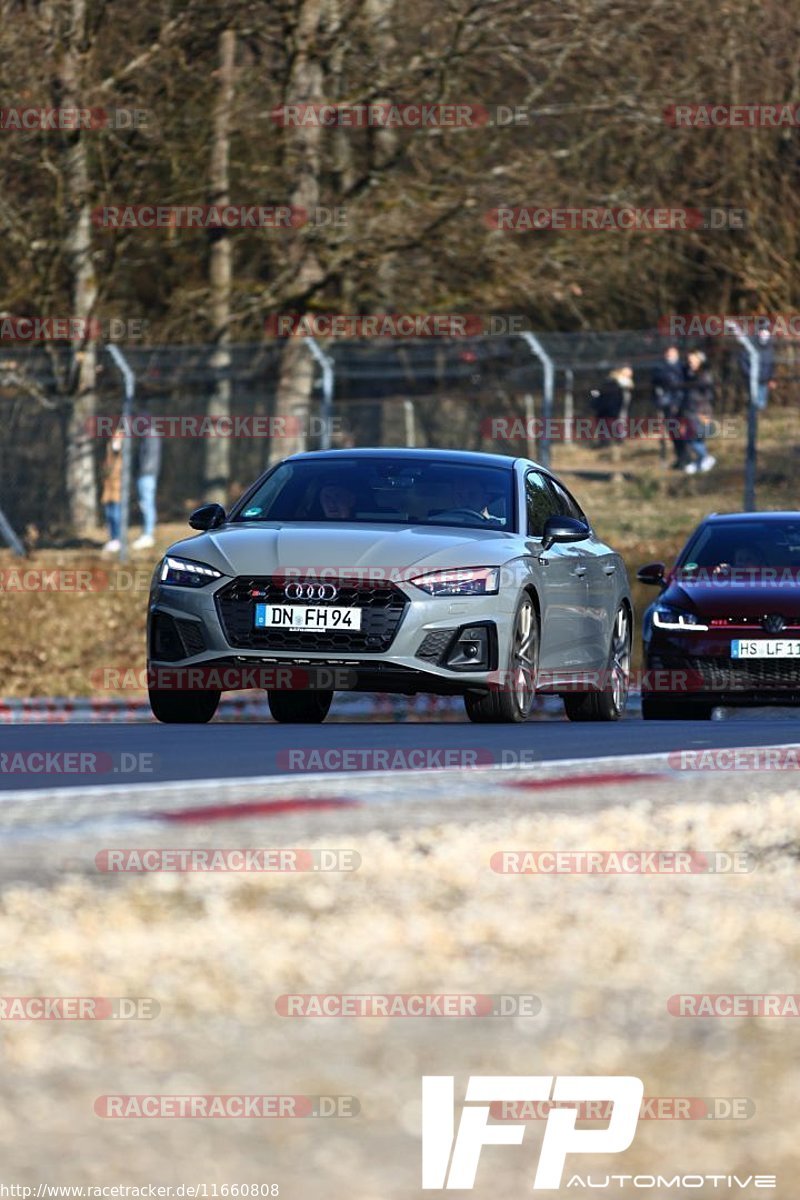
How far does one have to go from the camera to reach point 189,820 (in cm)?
647

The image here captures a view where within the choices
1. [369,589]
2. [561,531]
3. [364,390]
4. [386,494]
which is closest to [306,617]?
[369,589]

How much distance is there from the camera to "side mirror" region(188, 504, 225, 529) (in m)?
12.9

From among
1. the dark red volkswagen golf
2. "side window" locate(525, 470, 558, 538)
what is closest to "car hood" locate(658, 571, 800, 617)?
the dark red volkswagen golf

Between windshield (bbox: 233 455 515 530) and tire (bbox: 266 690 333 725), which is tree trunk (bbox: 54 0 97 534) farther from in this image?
windshield (bbox: 233 455 515 530)

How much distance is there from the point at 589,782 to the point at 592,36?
2290 centimetres

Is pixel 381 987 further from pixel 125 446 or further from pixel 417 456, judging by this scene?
pixel 125 446

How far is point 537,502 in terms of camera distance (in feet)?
45.5

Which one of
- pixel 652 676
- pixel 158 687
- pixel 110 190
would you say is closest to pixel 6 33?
pixel 110 190

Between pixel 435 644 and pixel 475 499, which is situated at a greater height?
pixel 475 499

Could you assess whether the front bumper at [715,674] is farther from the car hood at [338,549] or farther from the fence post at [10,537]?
the fence post at [10,537]

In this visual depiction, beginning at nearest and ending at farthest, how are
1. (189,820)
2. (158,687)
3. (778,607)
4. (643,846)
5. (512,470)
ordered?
(189,820) → (643,846) → (158,687) → (512,470) → (778,607)

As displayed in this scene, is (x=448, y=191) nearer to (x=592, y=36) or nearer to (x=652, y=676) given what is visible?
(x=592, y=36)

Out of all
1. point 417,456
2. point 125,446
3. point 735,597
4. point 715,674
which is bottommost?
point 715,674

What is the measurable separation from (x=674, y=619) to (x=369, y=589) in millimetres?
4543
